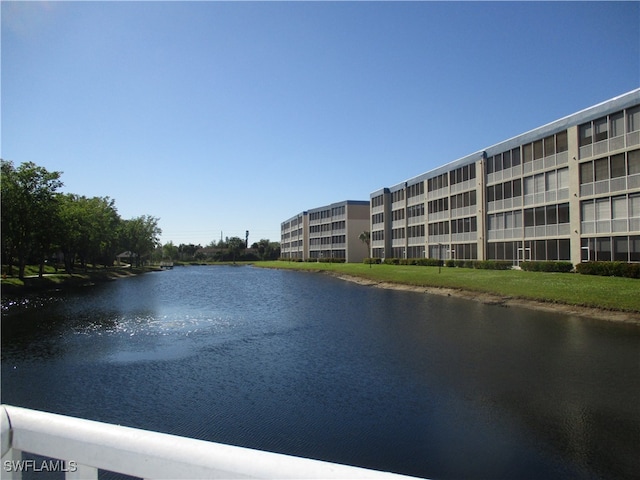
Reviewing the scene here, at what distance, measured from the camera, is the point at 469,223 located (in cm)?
5141

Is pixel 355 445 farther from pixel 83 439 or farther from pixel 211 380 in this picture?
pixel 83 439

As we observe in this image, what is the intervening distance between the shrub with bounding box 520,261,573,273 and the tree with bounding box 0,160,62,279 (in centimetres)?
4473

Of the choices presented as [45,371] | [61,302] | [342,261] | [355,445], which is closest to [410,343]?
[355,445]

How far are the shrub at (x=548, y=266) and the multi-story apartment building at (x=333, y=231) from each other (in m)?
53.6

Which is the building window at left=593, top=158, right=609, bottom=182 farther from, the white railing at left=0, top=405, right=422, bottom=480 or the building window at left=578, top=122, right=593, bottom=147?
the white railing at left=0, top=405, right=422, bottom=480

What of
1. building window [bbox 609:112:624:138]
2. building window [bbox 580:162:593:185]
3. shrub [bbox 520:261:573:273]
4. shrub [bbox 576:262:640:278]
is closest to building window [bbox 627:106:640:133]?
building window [bbox 609:112:624:138]

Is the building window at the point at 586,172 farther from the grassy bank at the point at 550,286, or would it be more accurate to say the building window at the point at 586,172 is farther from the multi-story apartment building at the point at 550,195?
the grassy bank at the point at 550,286

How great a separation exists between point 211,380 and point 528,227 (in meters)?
35.8

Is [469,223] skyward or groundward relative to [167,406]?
skyward

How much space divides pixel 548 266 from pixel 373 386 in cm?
2927

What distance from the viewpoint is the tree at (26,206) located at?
4181 centimetres

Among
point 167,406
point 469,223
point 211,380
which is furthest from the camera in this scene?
point 469,223

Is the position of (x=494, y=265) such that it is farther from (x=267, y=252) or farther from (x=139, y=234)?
(x=267, y=252)

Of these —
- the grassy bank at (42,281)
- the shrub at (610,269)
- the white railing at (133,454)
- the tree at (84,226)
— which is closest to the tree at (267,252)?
the tree at (84,226)
